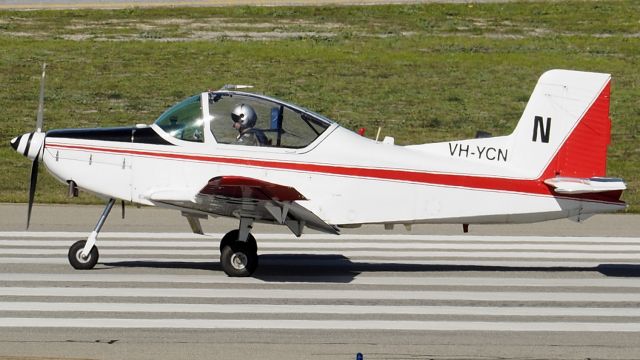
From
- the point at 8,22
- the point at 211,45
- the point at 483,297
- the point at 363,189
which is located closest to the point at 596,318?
the point at 483,297

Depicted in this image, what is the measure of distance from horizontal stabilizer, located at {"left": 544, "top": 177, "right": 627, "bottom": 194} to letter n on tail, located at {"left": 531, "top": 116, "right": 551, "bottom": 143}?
0.49 metres

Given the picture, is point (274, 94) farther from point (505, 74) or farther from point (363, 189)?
point (363, 189)

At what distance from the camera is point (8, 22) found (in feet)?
119

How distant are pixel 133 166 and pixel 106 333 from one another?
9.51 ft

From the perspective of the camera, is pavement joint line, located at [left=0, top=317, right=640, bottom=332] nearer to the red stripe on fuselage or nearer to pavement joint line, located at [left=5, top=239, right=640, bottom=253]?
the red stripe on fuselage

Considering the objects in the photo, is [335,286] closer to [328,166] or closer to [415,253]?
[328,166]

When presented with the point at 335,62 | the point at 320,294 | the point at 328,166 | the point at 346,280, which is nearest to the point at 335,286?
the point at 346,280

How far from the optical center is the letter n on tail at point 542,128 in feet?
43.6

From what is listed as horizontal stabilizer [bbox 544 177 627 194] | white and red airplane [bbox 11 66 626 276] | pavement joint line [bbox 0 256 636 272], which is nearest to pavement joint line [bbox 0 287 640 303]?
white and red airplane [bbox 11 66 626 276]

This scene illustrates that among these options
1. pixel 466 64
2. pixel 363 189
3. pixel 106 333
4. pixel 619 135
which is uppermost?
pixel 466 64

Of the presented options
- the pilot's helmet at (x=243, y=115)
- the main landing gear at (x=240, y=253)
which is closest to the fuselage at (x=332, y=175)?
the pilot's helmet at (x=243, y=115)

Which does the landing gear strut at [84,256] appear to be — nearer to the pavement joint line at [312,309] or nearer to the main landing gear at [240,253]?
the main landing gear at [240,253]

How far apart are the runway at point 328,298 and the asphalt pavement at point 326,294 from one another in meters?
0.02

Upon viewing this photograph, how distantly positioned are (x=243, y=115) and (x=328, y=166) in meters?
1.12
